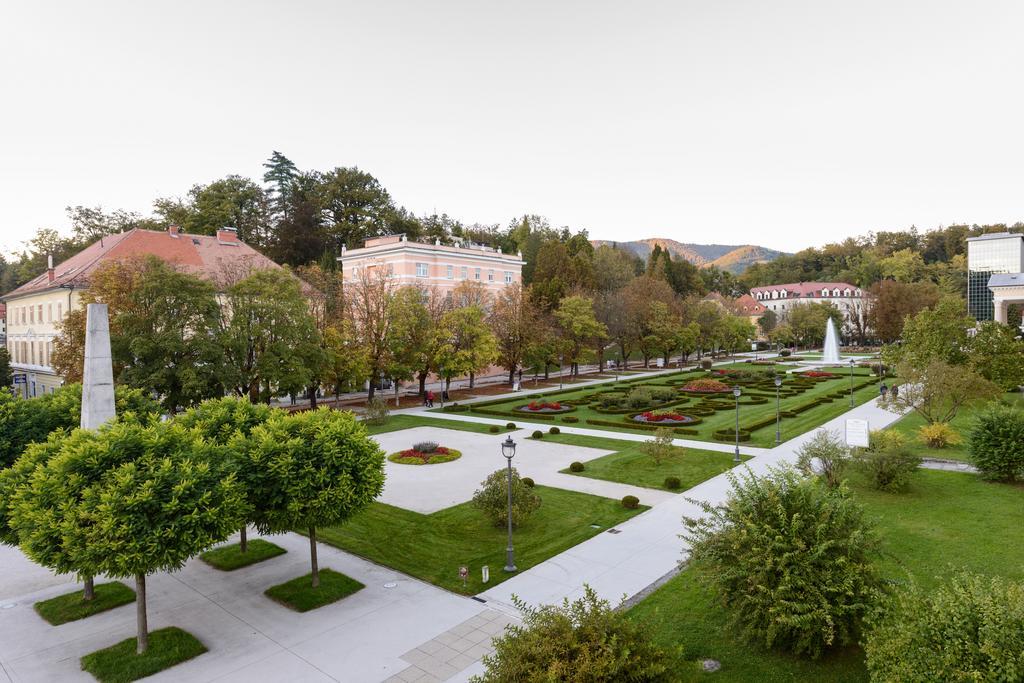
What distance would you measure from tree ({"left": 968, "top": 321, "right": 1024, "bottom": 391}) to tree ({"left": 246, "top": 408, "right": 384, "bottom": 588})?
32.2 meters

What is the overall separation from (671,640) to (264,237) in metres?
68.4

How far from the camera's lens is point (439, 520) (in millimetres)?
17562

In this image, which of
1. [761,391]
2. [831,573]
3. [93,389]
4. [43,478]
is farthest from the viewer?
[761,391]

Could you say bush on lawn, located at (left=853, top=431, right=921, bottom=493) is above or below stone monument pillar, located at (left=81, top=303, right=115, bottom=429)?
below

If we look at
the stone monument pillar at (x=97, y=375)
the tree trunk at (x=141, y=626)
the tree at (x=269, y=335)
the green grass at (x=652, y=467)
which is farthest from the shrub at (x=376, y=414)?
the tree trunk at (x=141, y=626)

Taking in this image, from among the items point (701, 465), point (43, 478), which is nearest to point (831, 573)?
point (43, 478)

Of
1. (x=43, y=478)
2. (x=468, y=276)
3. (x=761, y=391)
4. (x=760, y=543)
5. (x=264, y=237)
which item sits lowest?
(x=761, y=391)

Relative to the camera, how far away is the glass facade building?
7519 centimetres

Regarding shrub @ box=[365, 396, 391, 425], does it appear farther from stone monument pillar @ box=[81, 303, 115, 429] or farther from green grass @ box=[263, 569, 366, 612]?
green grass @ box=[263, 569, 366, 612]

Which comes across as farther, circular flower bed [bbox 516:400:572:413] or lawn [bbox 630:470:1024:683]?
circular flower bed [bbox 516:400:572:413]

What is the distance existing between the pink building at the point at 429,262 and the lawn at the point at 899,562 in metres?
39.5

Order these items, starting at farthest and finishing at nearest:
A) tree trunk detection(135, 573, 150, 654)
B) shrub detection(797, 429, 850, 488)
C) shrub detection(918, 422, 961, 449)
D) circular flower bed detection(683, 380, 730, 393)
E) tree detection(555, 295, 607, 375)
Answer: tree detection(555, 295, 607, 375) → circular flower bed detection(683, 380, 730, 393) → shrub detection(918, 422, 961, 449) → shrub detection(797, 429, 850, 488) → tree trunk detection(135, 573, 150, 654)

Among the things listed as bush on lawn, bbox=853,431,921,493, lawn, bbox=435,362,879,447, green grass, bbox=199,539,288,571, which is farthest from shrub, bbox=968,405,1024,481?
green grass, bbox=199,539,288,571

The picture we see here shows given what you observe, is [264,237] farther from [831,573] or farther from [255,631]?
[831,573]
